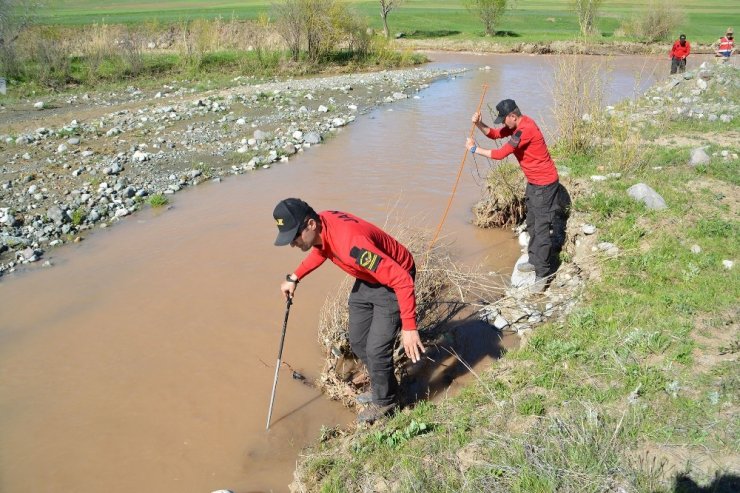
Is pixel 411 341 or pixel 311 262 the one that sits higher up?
pixel 311 262

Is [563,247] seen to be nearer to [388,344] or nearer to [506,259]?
[506,259]

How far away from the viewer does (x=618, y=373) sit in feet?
12.4

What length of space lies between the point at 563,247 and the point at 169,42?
94.5 feet

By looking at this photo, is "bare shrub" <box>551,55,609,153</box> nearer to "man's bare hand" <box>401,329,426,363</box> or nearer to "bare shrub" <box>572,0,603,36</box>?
"bare shrub" <box>572,0,603,36</box>

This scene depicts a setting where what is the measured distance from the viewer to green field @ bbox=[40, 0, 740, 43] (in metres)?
33.6

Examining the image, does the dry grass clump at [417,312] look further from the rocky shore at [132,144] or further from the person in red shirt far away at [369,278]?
the rocky shore at [132,144]

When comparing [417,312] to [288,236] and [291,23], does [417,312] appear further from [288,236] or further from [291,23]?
[291,23]

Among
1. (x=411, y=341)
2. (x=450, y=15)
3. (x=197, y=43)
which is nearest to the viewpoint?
(x=411, y=341)

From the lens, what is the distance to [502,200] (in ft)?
25.3

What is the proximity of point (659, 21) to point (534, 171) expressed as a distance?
2964 centimetres

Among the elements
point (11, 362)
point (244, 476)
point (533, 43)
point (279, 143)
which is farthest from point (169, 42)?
point (244, 476)

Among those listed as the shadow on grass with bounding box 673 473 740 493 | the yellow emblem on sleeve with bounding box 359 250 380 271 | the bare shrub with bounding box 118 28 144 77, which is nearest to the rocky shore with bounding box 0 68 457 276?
the bare shrub with bounding box 118 28 144 77

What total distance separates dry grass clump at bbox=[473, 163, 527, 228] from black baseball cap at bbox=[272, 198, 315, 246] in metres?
4.54

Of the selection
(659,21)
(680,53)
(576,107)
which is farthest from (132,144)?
(659,21)
